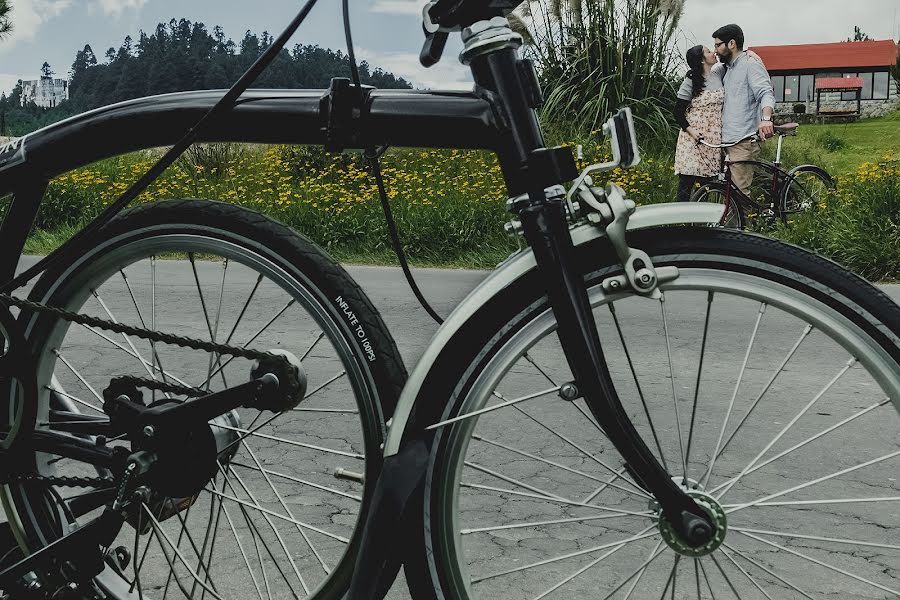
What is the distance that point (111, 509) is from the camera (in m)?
2.10

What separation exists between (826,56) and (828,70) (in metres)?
0.82

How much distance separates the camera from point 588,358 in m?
1.70

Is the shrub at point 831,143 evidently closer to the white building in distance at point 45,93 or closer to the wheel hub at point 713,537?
the white building in distance at point 45,93

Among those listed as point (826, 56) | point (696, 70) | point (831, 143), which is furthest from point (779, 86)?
point (696, 70)

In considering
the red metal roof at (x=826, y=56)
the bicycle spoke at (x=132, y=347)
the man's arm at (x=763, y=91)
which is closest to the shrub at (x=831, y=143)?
the man's arm at (x=763, y=91)

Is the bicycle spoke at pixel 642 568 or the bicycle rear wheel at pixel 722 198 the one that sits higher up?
the bicycle spoke at pixel 642 568

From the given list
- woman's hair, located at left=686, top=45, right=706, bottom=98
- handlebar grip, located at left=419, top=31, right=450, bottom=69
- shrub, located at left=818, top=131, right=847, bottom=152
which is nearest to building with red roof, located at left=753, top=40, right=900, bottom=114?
shrub, located at left=818, top=131, right=847, bottom=152

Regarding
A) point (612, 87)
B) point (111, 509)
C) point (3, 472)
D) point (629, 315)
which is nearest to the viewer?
point (111, 509)

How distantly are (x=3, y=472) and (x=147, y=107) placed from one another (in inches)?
33.9

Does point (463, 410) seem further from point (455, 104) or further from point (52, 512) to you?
point (52, 512)

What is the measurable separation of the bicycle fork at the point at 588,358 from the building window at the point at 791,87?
62.3 metres

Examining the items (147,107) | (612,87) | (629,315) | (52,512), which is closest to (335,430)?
(52,512)

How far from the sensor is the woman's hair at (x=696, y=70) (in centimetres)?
1093

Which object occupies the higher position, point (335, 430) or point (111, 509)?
point (111, 509)
